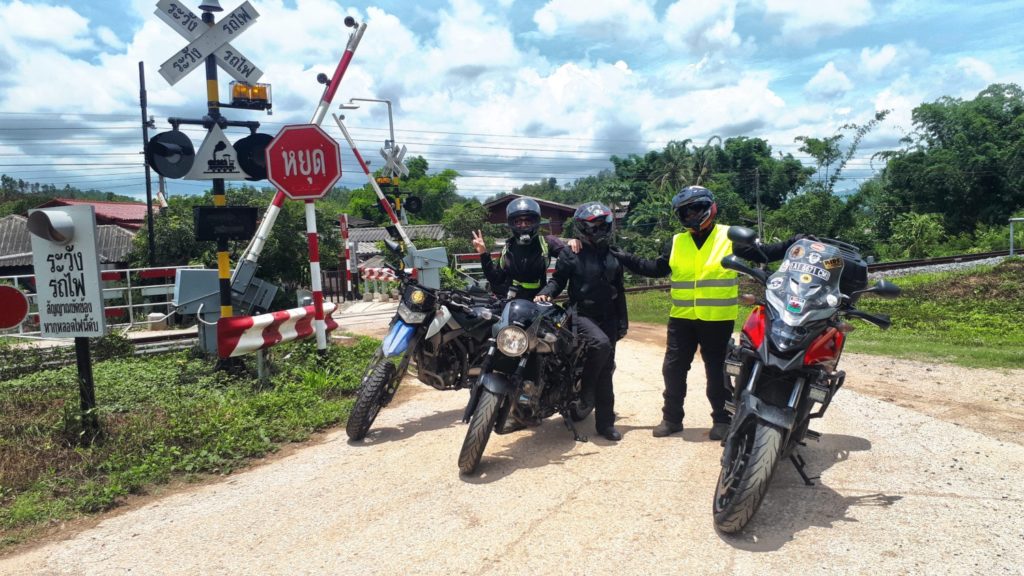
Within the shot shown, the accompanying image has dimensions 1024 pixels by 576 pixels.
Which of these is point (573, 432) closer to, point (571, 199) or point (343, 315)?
point (343, 315)

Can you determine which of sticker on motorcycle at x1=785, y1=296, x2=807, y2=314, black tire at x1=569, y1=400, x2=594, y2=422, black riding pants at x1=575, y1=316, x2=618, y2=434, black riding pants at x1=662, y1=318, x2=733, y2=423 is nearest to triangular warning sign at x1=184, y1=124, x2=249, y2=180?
black riding pants at x1=575, y1=316, x2=618, y2=434

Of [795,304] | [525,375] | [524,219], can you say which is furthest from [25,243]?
[795,304]

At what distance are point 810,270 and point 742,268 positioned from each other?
1.67ft

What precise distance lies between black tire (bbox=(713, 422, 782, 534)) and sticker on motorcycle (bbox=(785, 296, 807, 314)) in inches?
25.6

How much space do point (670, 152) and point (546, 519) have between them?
5275 cm

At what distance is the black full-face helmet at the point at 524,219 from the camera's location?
18.3 ft

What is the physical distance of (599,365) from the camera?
499 cm

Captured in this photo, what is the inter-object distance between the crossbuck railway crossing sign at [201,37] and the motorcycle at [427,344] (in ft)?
11.9

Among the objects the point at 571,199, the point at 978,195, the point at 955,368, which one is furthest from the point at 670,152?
the point at 955,368

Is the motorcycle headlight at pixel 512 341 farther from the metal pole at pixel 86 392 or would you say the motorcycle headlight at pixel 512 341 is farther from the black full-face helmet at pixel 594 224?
the metal pole at pixel 86 392

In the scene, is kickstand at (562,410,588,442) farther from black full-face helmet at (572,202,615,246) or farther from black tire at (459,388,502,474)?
black full-face helmet at (572,202,615,246)

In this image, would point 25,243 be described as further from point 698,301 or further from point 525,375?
point 698,301

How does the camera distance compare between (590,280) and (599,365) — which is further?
(590,280)

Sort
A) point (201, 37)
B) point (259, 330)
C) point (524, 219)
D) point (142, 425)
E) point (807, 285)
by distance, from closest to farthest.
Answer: point (807, 285) < point (142, 425) < point (524, 219) < point (259, 330) < point (201, 37)
